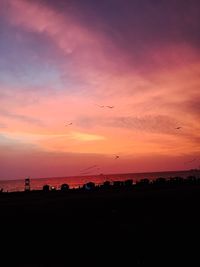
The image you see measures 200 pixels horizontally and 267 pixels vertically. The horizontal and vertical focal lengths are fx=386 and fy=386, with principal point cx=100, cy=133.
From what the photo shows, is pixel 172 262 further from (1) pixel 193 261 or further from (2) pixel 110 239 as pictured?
(2) pixel 110 239

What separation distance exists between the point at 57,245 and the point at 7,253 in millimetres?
2438

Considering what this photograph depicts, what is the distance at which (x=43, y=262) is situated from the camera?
16.7 metres

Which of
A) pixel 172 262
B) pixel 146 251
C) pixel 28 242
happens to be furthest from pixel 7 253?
pixel 172 262

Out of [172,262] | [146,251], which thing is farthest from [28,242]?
[172,262]

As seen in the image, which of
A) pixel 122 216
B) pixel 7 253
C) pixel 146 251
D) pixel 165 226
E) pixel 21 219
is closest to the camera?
pixel 146 251

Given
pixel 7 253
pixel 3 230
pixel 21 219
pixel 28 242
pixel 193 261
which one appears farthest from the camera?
pixel 21 219

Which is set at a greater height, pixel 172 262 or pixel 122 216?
pixel 122 216

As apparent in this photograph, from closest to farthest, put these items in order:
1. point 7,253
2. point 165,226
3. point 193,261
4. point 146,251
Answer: point 193,261 → point 146,251 → point 7,253 → point 165,226

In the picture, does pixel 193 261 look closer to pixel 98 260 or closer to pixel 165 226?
pixel 98 260

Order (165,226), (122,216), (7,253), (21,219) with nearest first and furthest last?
(7,253)
(165,226)
(122,216)
(21,219)

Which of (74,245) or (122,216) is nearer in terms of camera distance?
(74,245)

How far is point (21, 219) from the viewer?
27.6 m

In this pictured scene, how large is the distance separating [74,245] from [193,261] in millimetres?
5976

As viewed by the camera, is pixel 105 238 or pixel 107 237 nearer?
pixel 105 238
